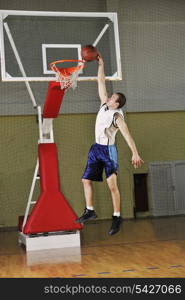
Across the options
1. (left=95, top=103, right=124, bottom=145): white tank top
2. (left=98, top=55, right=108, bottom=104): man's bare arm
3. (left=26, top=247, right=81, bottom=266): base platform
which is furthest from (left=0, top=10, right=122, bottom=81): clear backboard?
(left=26, top=247, right=81, bottom=266): base platform

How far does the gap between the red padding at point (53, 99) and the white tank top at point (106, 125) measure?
5.35 feet

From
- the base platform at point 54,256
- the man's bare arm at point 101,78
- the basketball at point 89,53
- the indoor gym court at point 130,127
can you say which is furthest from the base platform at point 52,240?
the basketball at point 89,53

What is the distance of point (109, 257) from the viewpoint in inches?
277

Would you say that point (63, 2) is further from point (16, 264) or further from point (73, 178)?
point (16, 264)

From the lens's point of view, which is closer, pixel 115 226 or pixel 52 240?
pixel 115 226

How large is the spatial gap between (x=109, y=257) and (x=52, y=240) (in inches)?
68.7

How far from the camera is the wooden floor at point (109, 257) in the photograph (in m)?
5.84

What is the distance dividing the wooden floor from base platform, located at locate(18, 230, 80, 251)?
19 centimetres

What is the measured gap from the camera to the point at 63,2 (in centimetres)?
1336

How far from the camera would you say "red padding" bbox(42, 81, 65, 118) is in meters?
7.38

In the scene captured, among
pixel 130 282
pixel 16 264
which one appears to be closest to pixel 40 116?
pixel 16 264

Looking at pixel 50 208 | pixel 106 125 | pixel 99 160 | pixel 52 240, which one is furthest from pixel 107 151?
pixel 52 240

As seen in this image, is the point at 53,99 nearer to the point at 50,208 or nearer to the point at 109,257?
the point at 50,208

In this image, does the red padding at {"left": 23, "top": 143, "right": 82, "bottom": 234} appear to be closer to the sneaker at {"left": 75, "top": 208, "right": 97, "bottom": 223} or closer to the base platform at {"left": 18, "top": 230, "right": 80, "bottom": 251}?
the base platform at {"left": 18, "top": 230, "right": 80, "bottom": 251}
